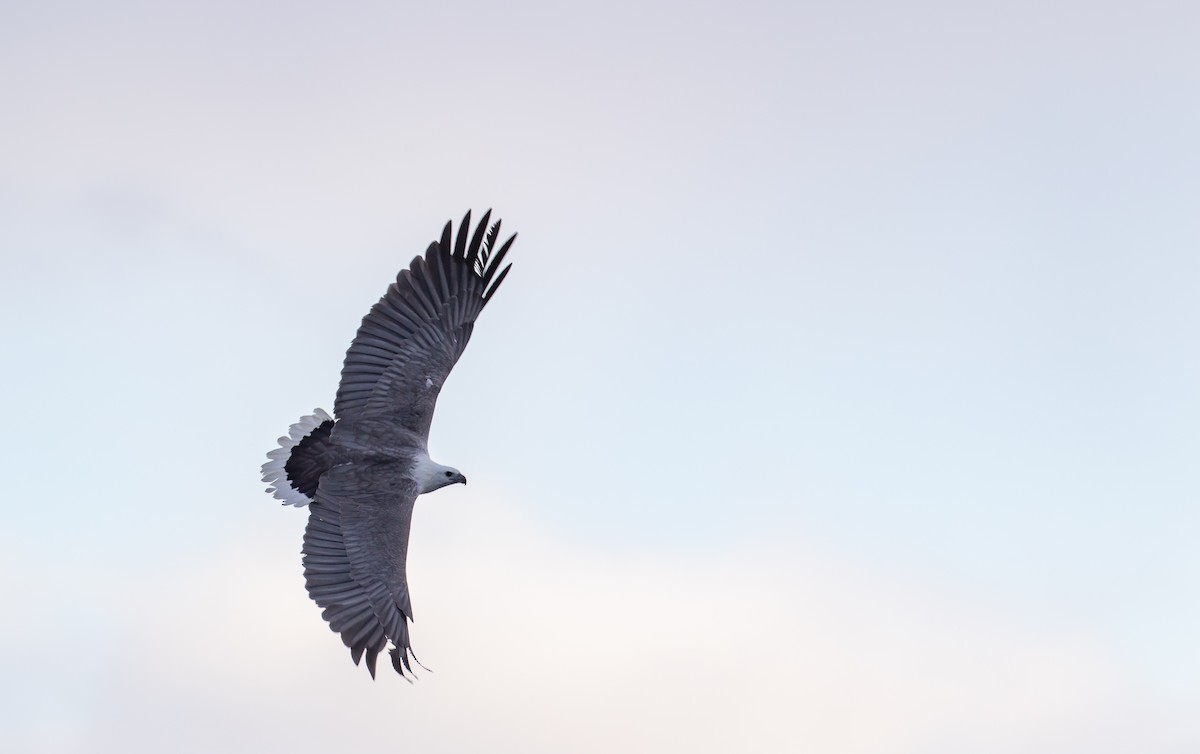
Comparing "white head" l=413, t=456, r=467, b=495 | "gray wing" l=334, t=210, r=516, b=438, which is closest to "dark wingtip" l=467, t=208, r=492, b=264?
"gray wing" l=334, t=210, r=516, b=438

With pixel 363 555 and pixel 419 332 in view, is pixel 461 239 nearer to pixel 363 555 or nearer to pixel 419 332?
pixel 419 332

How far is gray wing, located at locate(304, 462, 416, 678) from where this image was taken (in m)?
13.6

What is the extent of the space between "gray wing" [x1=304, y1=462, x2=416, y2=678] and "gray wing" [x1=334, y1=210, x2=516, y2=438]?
789 millimetres

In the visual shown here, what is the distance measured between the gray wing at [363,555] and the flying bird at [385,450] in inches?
0.5

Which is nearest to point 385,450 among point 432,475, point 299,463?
point 432,475

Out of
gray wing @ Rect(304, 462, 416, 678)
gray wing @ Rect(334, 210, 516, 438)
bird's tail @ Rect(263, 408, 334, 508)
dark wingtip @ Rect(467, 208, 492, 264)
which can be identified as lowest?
gray wing @ Rect(304, 462, 416, 678)

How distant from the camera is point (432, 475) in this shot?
14.6 metres

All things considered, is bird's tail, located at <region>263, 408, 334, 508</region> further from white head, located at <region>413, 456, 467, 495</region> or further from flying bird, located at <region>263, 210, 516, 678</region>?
white head, located at <region>413, 456, 467, 495</region>

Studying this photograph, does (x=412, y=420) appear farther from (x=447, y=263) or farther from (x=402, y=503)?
(x=447, y=263)

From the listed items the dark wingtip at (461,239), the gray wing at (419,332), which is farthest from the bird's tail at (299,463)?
the dark wingtip at (461,239)

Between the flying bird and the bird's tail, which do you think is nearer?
the flying bird

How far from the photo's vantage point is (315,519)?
46.2ft

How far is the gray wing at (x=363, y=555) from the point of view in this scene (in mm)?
13602

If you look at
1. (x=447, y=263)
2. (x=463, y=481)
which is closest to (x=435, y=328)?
(x=447, y=263)
